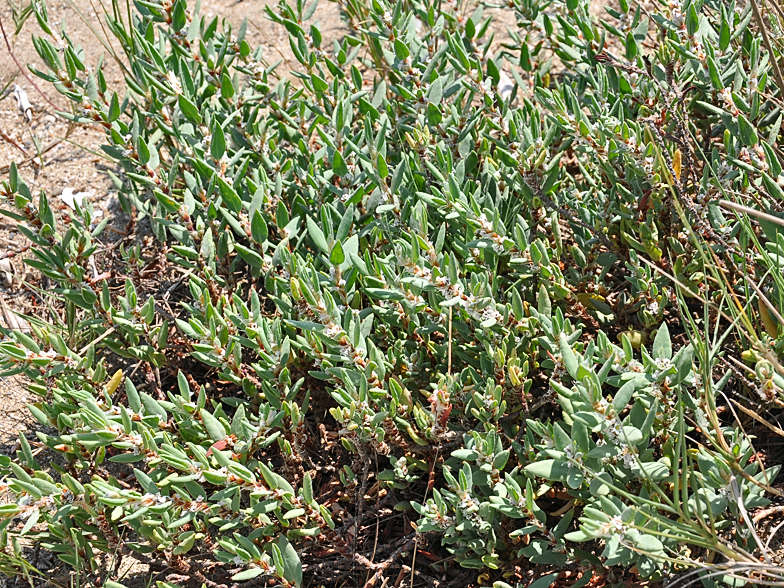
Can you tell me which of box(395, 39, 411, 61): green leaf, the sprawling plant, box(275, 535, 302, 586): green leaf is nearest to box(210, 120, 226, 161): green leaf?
the sprawling plant

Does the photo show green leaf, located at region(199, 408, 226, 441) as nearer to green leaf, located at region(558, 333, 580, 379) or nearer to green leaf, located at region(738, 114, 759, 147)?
green leaf, located at region(558, 333, 580, 379)

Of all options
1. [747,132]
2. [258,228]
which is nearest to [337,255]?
[258,228]

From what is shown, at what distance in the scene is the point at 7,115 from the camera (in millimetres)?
3338

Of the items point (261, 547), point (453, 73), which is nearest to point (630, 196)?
point (453, 73)

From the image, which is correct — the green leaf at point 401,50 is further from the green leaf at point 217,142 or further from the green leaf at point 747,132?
the green leaf at point 747,132

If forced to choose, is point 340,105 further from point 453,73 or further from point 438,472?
point 438,472

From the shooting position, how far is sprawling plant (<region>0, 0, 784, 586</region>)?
163 cm

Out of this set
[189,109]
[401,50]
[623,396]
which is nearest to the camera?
[623,396]

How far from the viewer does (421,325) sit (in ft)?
6.59

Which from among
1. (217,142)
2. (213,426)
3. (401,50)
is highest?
(401,50)

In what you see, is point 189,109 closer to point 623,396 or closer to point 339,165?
point 339,165

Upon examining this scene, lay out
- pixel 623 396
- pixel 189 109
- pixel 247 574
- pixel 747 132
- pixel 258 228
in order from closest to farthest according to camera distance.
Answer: pixel 623 396 → pixel 247 574 → pixel 747 132 → pixel 258 228 → pixel 189 109

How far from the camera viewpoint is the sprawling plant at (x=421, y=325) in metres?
1.63

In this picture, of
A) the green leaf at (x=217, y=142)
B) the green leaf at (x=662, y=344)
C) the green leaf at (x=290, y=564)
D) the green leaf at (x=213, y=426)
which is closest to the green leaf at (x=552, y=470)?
the green leaf at (x=662, y=344)
